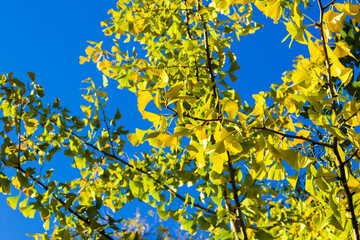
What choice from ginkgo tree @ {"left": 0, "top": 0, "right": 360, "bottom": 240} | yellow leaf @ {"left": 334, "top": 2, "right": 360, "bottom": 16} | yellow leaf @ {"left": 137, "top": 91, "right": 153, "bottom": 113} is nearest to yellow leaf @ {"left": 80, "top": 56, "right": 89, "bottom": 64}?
ginkgo tree @ {"left": 0, "top": 0, "right": 360, "bottom": 240}

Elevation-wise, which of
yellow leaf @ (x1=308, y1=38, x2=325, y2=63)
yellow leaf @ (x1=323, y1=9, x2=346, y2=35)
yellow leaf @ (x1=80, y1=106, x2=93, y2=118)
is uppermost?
yellow leaf @ (x1=80, y1=106, x2=93, y2=118)

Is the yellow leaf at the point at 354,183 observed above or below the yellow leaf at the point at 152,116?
below

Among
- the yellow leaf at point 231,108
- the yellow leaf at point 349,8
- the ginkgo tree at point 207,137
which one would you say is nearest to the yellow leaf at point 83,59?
the ginkgo tree at point 207,137

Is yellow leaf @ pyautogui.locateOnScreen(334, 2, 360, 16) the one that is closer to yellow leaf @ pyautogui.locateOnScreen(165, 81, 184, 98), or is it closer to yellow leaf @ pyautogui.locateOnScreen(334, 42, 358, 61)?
yellow leaf @ pyautogui.locateOnScreen(334, 42, 358, 61)

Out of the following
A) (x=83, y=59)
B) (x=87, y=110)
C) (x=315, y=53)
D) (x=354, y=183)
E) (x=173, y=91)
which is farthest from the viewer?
(x=83, y=59)

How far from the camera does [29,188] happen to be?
1593mm

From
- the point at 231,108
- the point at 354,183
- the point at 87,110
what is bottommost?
the point at 354,183

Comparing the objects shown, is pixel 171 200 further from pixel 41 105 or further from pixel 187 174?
Result: pixel 41 105

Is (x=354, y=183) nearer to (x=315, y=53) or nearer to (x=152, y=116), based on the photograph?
(x=315, y=53)

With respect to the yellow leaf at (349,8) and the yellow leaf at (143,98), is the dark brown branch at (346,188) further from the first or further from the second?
the yellow leaf at (143,98)

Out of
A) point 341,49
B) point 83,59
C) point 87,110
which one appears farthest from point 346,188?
point 83,59

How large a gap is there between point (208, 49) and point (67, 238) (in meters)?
1.17

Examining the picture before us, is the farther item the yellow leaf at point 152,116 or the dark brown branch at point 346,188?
the dark brown branch at point 346,188

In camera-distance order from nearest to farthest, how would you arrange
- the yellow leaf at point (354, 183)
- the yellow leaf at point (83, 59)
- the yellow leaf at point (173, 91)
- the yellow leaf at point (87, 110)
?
the yellow leaf at point (173, 91) → the yellow leaf at point (354, 183) → the yellow leaf at point (87, 110) → the yellow leaf at point (83, 59)
